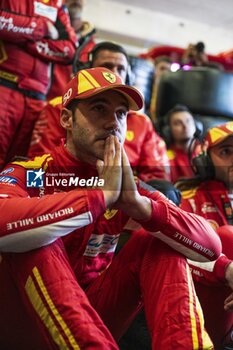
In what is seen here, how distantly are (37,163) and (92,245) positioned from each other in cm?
25

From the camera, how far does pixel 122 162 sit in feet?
3.72

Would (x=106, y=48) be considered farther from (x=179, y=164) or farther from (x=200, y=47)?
(x=200, y=47)

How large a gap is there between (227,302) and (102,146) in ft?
1.62

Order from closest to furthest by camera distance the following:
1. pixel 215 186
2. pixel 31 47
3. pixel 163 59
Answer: pixel 215 186 → pixel 31 47 → pixel 163 59

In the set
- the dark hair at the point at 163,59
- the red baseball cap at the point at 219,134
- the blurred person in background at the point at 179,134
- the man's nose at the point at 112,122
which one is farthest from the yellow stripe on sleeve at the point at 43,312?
the dark hair at the point at 163,59

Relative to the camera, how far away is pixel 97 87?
1.25 meters

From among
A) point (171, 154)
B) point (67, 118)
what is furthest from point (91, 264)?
point (171, 154)

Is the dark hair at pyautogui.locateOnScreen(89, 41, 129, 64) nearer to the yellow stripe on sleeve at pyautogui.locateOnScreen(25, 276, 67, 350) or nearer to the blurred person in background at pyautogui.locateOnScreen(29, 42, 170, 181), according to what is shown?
the blurred person in background at pyautogui.locateOnScreen(29, 42, 170, 181)

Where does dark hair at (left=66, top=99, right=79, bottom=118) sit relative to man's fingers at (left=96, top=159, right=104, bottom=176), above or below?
above

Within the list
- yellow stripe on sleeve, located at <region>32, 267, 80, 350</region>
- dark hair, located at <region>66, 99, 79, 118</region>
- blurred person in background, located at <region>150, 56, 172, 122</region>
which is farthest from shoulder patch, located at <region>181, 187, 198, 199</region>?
blurred person in background, located at <region>150, 56, 172, 122</region>

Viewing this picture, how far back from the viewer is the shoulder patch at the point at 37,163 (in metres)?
1.24

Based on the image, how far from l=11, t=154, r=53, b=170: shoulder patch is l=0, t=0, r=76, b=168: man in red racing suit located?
776 mm

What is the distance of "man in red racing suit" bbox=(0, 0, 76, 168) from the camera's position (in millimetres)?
2012

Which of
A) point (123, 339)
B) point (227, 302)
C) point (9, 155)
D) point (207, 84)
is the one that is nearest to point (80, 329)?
point (227, 302)
